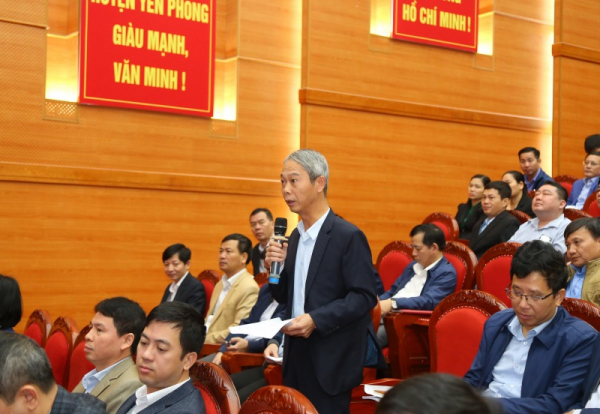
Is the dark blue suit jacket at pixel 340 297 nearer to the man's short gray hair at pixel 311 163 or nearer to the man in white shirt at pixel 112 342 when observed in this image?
the man's short gray hair at pixel 311 163

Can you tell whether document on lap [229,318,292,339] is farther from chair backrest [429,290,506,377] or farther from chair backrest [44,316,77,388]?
chair backrest [44,316,77,388]

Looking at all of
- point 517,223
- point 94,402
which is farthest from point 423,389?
point 517,223

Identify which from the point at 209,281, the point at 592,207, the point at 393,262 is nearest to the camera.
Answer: the point at 393,262

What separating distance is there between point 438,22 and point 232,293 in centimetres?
461

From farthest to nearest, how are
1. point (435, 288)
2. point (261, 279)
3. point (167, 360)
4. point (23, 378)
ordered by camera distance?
1. point (261, 279)
2. point (435, 288)
3. point (167, 360)
4. point (23, 378)

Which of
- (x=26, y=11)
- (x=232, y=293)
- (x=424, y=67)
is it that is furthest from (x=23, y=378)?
(x=424, y=67)

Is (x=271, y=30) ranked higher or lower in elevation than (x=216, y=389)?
higher

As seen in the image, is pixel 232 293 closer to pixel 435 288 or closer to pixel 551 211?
pixel 435 288

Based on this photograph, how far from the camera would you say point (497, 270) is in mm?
3916

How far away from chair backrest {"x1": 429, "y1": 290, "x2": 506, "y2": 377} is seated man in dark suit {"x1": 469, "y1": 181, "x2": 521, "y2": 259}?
245cm

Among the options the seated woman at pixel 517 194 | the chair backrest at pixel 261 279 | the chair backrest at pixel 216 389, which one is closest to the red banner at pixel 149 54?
the chair backrest at pixel 261 279

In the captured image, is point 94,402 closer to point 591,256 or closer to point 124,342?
point 124,342

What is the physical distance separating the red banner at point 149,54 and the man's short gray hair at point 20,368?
4824mm

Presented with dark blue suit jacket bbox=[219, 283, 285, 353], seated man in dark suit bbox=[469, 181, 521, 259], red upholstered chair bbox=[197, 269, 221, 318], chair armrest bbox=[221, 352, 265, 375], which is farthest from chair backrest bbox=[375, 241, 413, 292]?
chair armrest bbox=[221, 352, 265, 375]
